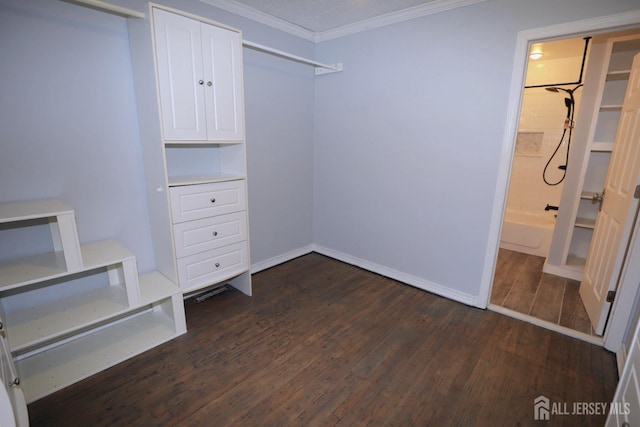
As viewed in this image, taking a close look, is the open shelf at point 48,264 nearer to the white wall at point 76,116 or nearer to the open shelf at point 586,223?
the white wall at point 76,116

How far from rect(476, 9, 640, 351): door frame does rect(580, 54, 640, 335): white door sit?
167 millimetres

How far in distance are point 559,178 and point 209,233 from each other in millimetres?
4447

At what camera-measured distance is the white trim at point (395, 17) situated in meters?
2.32

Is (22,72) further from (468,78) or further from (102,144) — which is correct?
(468,78)

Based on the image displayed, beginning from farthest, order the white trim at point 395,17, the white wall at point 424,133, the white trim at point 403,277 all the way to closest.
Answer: the white trim at point 403,277, the white trim at point 395,17, the white wall at point 424,133

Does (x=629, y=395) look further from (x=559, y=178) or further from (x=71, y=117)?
(x=559, y=178)

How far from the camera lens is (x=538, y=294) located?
2.79 meters

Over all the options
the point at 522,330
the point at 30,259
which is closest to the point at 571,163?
the point at 522,330

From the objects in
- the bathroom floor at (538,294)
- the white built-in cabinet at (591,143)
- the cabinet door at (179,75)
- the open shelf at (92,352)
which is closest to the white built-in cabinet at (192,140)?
the cabinet door at (179,75)

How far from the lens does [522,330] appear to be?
7.41 feet

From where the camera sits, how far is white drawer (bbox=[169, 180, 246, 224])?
2.05 metres

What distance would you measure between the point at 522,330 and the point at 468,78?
1931mm

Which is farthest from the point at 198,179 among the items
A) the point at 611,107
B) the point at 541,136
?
the point at 541,136

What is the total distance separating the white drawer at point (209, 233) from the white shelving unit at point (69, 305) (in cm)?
30
